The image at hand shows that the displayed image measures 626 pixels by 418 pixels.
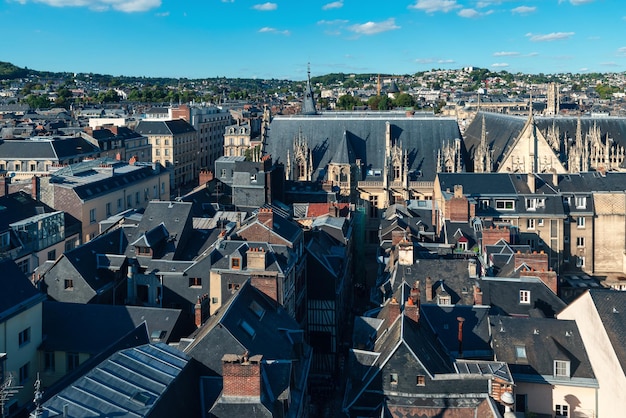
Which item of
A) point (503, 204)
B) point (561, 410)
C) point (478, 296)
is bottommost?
point (561, 410)

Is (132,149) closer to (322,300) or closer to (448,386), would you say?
(322,300)

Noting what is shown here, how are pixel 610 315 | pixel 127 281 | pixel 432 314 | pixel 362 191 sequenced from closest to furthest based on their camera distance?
pixel 610 315 < pixel 432 314 < pixel 127 281 < pixel 362 191

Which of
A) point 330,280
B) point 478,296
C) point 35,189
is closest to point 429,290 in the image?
point 478,296

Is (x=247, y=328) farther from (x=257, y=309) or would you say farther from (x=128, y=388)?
(x=128, y=388)

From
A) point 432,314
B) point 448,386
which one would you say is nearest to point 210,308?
point 432,314

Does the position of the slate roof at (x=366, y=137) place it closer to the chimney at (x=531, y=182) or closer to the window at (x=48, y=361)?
the chimney at (x=531, y=182)

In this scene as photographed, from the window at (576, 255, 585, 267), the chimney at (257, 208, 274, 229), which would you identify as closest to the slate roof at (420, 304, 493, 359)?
the chimney at (257, 208, 274, 229)
